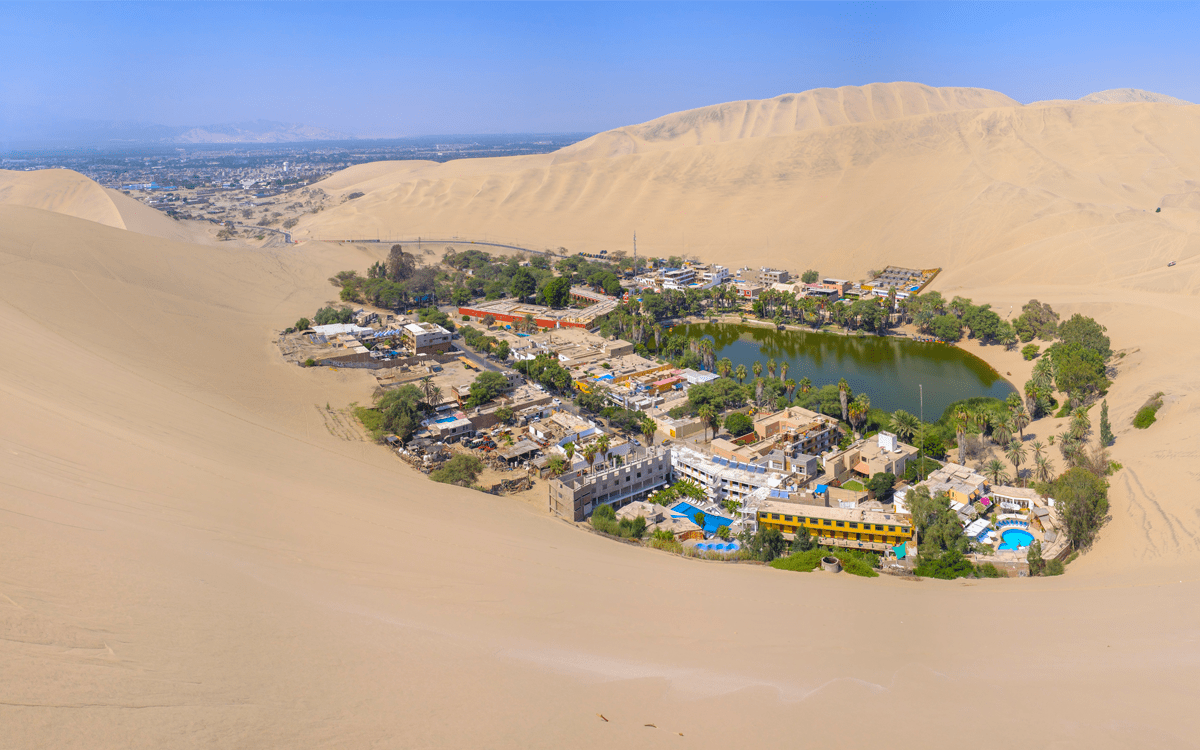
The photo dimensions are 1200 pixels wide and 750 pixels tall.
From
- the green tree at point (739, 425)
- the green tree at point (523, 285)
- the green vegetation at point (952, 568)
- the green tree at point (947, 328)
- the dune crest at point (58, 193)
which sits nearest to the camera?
the green vegetation at point (952, 568)

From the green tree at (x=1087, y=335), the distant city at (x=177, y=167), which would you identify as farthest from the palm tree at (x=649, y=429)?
the distant city at (x=177, y=167)

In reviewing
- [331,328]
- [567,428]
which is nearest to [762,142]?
[331,328]

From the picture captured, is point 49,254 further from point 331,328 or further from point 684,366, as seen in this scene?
point 684,366

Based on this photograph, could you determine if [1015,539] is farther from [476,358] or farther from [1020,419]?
[476,358]

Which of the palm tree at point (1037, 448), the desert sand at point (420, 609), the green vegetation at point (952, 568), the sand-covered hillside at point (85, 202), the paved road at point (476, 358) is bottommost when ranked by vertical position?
the palm tree at point (1037, 448)

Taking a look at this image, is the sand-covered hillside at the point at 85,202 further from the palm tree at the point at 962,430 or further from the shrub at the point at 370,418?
the palm tree at the point at 962,430

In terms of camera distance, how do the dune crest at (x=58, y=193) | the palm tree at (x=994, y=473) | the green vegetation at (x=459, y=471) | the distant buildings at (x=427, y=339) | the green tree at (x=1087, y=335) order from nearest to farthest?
the green vegetation at (x=459, y=471)
the palm tree at (x=994, y=473)
the green tree at (x=1087, y=335)
the distant buildings at (x=427, y=339)
the dune crest at (x=58, y=193)
